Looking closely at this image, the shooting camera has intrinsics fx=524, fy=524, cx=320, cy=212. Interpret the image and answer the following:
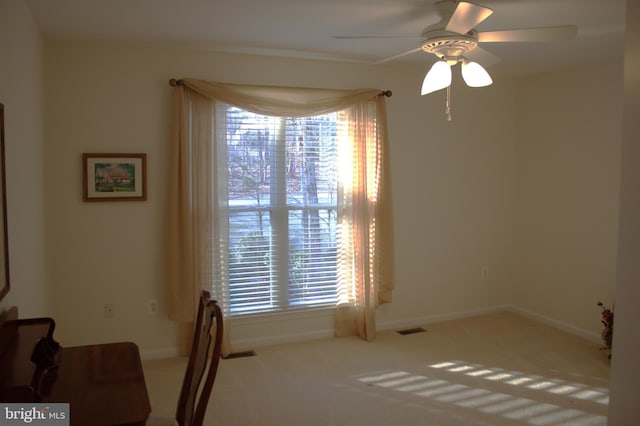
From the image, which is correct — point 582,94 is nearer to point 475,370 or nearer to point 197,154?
point 475,370

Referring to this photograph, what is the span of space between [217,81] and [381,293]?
2222mm

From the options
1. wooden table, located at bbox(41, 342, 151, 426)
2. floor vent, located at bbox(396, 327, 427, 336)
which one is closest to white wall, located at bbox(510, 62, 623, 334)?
floor vent, located at bbox(396, 327, 427, 336)

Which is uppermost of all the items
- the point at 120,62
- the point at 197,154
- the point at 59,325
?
the point at 120,62

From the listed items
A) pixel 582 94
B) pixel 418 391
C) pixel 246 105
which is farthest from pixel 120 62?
pixel 582 94

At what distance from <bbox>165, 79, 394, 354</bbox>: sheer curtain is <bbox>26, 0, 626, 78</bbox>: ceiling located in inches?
15.0

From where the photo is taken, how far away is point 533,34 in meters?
2.64

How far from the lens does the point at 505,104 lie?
16.7 feet

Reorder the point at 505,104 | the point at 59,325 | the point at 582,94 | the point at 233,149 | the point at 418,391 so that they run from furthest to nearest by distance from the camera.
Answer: the point at 505,104
the point at 582,94
the point at 233,149
the point at 59,325
the point at 418,391

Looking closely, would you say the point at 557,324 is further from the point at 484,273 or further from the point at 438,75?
the point at 438,75

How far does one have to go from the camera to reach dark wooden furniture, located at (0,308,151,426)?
5.29 feet

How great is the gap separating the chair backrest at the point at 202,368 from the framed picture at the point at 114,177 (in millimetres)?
2006

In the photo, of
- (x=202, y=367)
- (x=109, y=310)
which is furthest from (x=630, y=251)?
(x=109, y=310)

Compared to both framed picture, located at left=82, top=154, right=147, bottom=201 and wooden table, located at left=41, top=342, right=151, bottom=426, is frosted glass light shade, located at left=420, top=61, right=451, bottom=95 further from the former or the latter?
framed picture, located at left=82, top=154, right=147, bottom=201

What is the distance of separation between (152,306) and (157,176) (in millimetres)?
984
